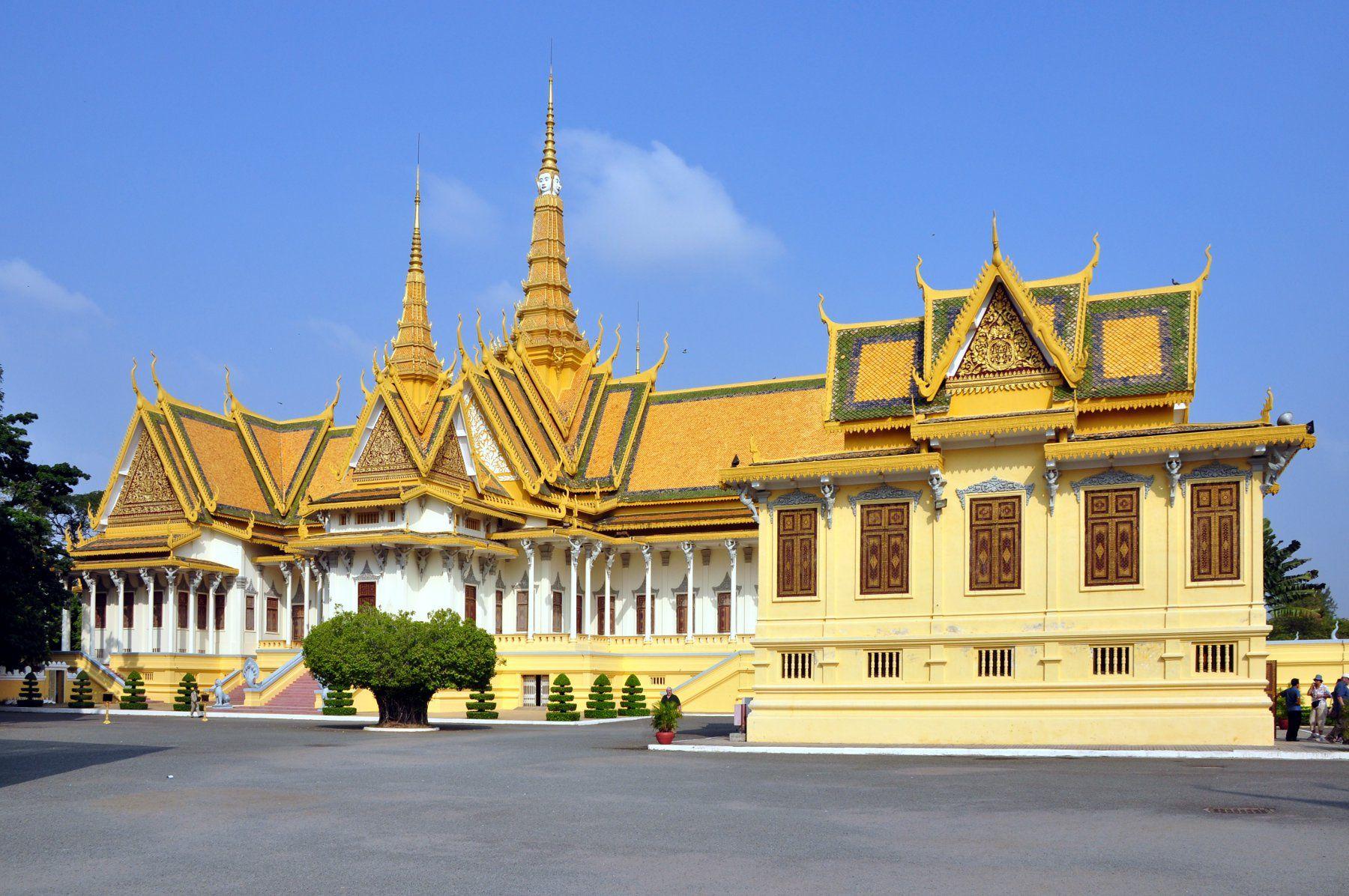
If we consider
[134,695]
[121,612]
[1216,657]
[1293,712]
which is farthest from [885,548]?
[121,612]

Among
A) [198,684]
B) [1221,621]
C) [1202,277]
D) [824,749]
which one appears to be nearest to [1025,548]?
[1221,621]

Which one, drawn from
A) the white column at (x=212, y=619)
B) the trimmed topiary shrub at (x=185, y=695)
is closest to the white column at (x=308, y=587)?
the white column at (x=212, y=619)

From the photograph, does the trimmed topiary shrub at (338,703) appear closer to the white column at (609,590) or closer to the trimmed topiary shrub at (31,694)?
the white column at (609,590)

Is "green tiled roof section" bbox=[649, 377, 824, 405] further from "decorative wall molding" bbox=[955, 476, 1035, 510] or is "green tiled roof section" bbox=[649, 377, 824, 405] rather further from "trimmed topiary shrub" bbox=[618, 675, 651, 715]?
"decorative wall molding" bbox=[955, 476, 1035, 510]

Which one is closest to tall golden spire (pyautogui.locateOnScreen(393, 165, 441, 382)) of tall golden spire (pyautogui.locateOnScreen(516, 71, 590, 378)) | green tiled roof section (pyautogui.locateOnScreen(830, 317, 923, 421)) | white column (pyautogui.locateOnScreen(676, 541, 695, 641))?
tall golden spire (pyautogui.locateOnScreen(516, 71, 590, 378))

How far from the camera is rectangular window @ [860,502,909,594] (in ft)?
87.4

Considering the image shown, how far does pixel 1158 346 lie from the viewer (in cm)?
2802

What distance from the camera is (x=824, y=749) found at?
24.7 m

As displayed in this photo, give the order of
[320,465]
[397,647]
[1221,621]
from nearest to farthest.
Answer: [1221,621]
[397,647]
[320,465]

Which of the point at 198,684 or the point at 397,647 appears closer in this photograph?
the point at 397,647

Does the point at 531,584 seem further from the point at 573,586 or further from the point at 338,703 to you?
the point at 338,703

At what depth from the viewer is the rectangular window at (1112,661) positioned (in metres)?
24.8

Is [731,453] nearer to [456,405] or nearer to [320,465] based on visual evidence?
[456,405]

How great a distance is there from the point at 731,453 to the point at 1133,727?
2453 centimetres
